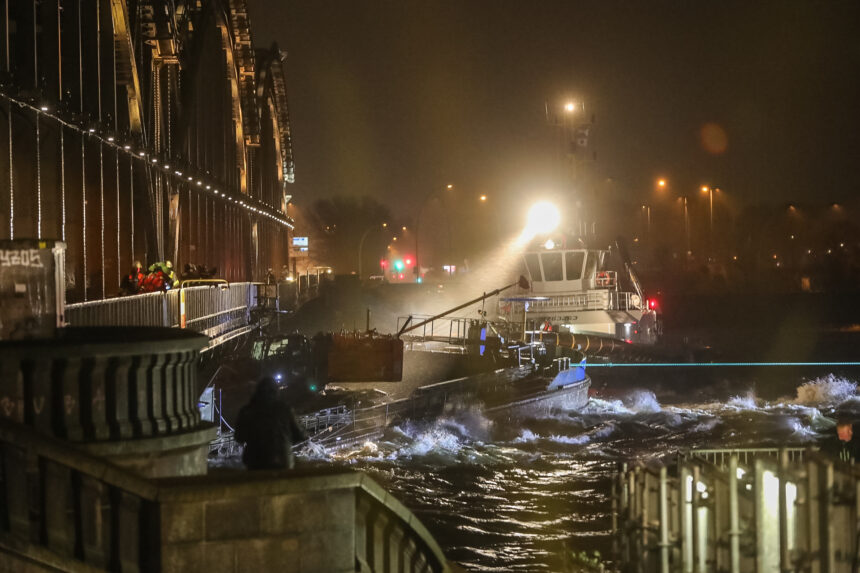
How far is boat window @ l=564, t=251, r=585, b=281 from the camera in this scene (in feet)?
185

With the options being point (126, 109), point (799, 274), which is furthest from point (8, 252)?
point (799, 274)

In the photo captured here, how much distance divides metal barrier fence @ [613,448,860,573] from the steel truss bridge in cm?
1559

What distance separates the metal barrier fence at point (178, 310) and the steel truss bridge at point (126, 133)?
3.05 meters

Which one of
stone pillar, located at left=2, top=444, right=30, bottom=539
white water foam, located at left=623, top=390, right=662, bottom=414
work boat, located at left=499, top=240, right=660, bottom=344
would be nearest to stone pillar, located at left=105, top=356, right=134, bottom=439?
stone pillar, located at left=2, top=444, right=30, bottom=539

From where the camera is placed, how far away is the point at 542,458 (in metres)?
27.8

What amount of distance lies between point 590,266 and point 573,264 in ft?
3.31

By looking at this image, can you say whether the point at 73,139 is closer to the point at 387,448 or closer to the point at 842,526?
the point at 387,448

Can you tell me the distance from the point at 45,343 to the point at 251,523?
1.87 metres

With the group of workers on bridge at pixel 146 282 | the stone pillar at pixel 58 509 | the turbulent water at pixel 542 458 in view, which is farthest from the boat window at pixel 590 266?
the stone pillar at pixel 58 509

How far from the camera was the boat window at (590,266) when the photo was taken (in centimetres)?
5609

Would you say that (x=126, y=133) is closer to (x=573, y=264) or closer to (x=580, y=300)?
(x=580, y=300)

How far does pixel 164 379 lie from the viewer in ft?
23.1

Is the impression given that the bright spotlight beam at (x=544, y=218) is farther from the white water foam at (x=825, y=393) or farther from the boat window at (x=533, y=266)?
the white water foam at (x=825, y=393)

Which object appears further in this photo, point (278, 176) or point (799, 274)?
point (799, 274)
